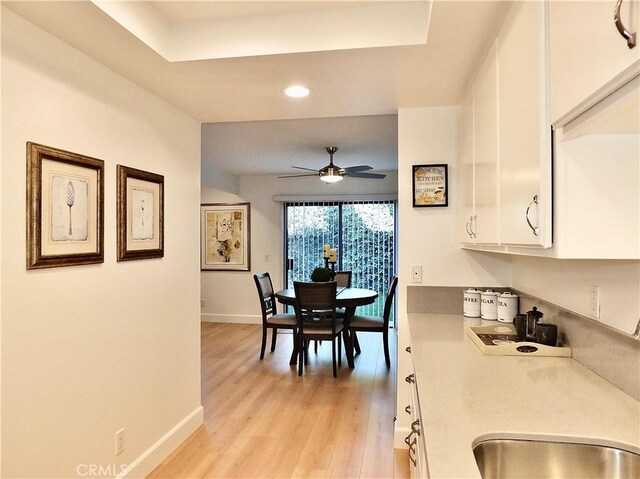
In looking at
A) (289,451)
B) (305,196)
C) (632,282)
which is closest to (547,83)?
(632,282)

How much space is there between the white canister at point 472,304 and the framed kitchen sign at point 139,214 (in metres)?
1.83

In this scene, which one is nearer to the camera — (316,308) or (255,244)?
(316,308)

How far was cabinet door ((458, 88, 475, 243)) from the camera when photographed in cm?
213

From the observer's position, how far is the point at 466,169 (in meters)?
2.27

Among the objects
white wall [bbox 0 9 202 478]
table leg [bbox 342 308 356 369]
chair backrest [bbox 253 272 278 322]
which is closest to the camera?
white wall [bbox 0 9 202 478]

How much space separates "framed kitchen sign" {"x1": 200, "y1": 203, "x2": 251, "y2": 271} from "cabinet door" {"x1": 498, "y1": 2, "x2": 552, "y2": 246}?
5523 millimetres

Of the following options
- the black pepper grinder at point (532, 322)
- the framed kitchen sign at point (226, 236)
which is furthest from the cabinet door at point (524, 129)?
the framed kitchen sign at point (226, 236)

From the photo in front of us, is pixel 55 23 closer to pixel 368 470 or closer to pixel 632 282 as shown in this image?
pixel 632 282

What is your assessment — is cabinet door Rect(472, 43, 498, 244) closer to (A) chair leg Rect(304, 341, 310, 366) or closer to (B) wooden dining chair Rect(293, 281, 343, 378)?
(B) wooden dining chair Rect(293, 281, 343, 378)

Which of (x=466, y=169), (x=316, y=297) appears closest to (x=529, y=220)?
(x=466, y=169)

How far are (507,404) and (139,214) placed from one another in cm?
196

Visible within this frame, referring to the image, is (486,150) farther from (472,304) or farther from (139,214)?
(139,214)

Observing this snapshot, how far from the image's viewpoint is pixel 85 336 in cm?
193
